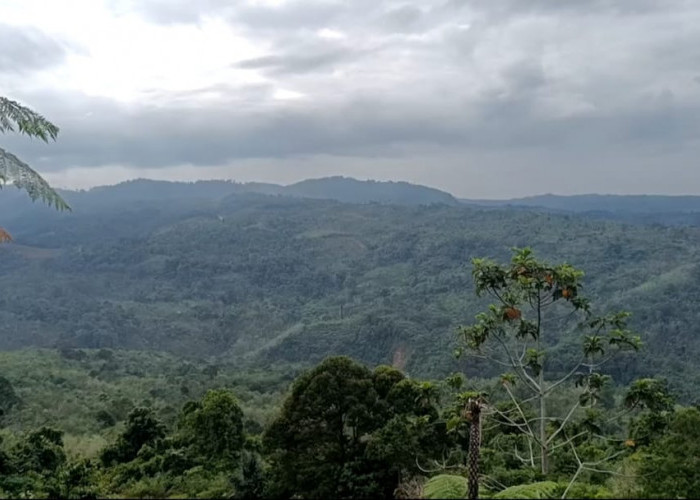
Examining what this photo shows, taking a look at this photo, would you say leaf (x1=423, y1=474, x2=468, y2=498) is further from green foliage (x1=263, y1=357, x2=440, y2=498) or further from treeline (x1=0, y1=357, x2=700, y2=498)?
green foliage (x1=263, y1=357, x2=440, y2=498)

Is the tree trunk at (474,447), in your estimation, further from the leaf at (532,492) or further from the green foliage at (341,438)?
the green foliage at (341,438)

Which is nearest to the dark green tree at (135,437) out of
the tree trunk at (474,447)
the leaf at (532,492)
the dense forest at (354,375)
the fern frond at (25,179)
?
the dense forest at (354,375)

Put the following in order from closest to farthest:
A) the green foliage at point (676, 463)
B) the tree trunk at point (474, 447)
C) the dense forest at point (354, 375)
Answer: the tree trunk at point (474, 447)
the green foliage at point (676, 463)
the dense forest at point (354, 375)

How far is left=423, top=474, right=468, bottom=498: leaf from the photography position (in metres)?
8.00

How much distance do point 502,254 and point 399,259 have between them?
2866 cm

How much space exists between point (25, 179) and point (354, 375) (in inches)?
282

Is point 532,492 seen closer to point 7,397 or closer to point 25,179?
point 25,179

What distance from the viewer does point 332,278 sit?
17788cm

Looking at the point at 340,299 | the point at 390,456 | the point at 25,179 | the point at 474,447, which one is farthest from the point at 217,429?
the point at 340,299

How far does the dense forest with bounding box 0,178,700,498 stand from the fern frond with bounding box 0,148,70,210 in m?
5.24

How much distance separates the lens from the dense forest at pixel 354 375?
11.8 metres

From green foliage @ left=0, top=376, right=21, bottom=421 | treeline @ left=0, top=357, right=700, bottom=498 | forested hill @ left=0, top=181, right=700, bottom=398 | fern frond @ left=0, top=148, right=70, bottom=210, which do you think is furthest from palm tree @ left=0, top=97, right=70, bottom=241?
forested hill @ left=0, top=181, right=700, bottom=398

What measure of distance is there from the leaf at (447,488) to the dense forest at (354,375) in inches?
1.5

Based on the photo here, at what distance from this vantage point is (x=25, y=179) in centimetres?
1139
